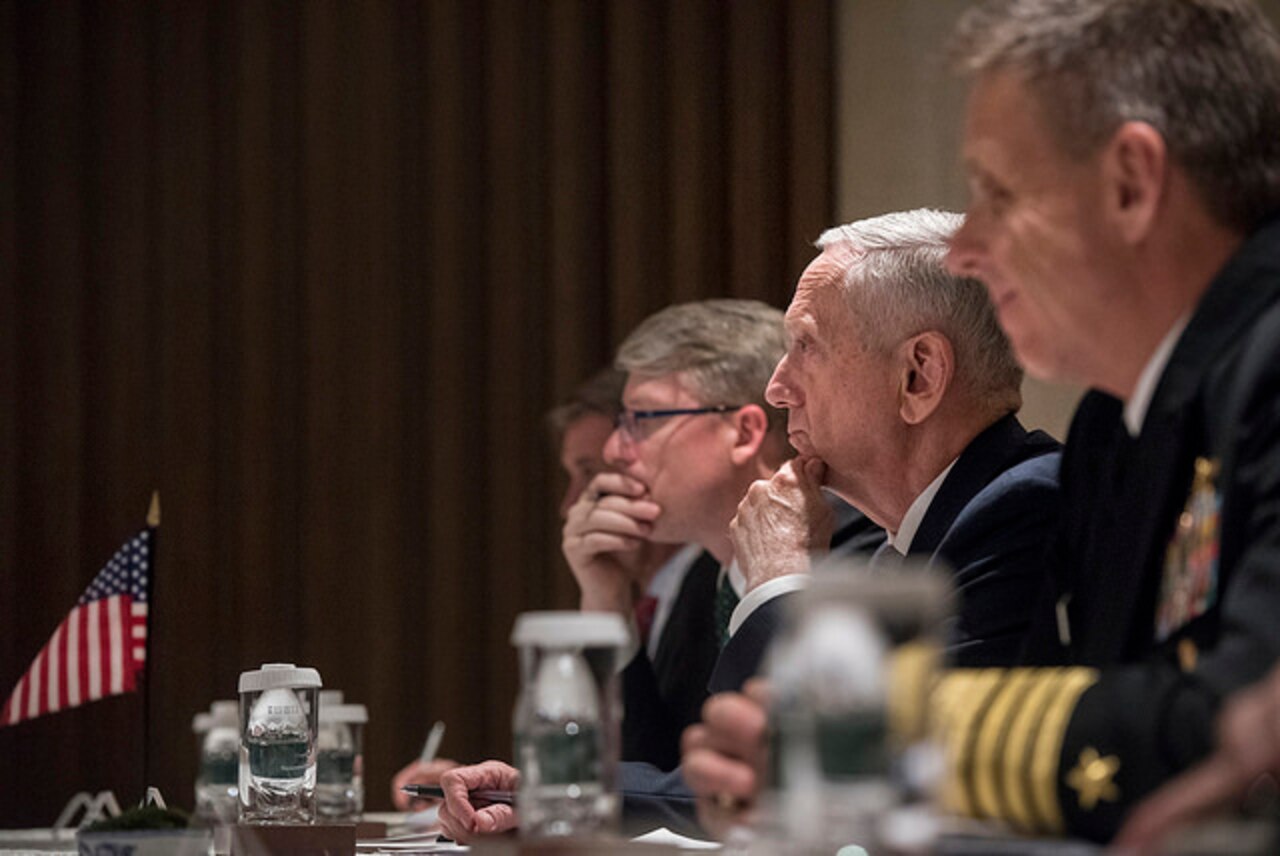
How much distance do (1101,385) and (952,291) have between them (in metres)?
0.95

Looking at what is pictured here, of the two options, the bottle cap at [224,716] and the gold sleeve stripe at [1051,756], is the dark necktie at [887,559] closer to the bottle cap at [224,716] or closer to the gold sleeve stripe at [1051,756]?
the gold sleeve stripe at [1051,756]

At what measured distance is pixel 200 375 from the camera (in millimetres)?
5527

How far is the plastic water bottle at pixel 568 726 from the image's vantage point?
1.46 meters

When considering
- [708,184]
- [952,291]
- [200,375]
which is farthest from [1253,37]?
[200,375]

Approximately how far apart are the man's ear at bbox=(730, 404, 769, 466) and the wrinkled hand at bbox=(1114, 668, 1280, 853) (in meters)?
2.77

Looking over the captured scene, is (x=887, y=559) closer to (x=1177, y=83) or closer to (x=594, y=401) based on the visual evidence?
(x=1177, y=83)

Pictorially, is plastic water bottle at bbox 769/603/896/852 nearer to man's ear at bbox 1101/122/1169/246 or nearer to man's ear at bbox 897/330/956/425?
man's ear at bbox 1101/122/1169/246

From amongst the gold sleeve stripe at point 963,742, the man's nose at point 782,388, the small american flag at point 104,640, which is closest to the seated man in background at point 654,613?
the small american flag at point 104,640

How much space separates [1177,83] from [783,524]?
1241 mm

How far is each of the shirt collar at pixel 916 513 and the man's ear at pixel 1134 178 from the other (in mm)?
1050

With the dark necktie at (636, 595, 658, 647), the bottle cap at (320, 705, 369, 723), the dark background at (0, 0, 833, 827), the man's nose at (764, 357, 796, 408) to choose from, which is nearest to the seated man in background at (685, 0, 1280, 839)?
the man's nose at (764, 357, 796, 408)

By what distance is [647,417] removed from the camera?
13.3 feet

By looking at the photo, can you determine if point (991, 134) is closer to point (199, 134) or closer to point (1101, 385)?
point (1101, 385)

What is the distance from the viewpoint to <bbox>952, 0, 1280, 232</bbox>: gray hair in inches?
62.3
